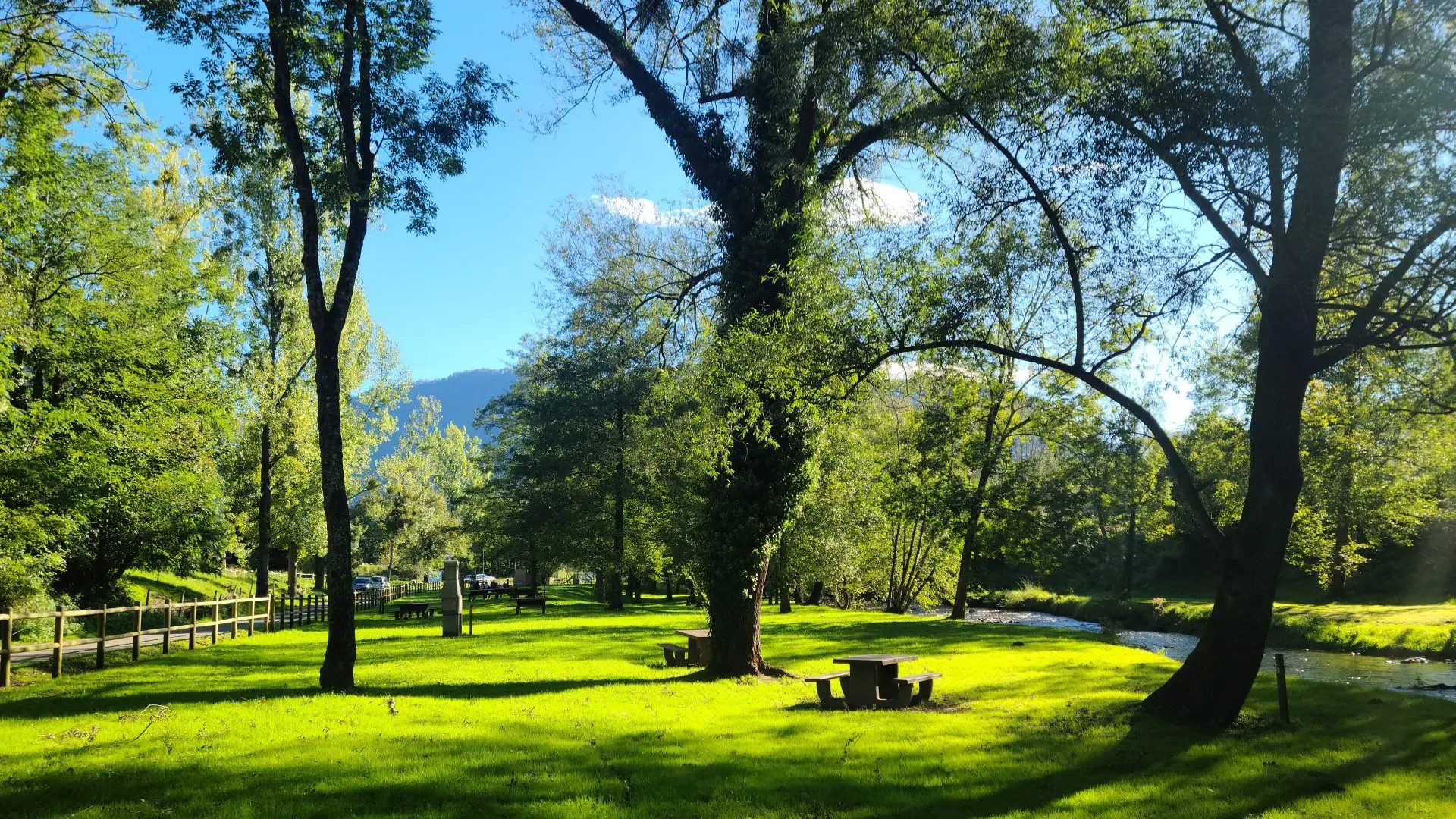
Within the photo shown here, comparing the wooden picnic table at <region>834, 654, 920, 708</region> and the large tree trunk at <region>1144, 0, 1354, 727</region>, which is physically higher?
the large tree trunk at <region>1144, 0, 1354, 727</region>

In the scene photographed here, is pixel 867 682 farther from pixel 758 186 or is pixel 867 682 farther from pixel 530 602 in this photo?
pixel 530 602

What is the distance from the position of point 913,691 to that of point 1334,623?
24.2 m

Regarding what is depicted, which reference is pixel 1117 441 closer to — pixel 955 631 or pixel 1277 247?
pixel 955 631

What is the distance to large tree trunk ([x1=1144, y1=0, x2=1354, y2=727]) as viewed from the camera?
892 centimetres

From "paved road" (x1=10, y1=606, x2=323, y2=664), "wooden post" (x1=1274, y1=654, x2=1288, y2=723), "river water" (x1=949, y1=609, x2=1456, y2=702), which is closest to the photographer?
"wooden post" (x1=1274, y1=654, x2=1288, y2=723)

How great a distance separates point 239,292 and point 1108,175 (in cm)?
3138

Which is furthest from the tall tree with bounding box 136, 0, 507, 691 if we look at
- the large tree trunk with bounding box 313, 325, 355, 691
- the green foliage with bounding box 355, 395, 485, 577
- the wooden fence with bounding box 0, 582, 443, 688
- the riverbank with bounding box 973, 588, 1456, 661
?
the green foliage with bounding box 355, 395, 485, 577

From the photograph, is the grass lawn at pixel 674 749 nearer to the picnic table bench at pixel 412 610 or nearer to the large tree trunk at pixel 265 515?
the picnic table bench at pixel 412 610

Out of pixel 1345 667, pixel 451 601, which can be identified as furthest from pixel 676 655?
pixel 1345 667

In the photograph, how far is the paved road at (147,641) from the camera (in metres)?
16.0

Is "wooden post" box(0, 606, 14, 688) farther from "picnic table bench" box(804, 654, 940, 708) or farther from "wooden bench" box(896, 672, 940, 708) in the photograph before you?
"wooden bench" box(896, 672, 940, 708)

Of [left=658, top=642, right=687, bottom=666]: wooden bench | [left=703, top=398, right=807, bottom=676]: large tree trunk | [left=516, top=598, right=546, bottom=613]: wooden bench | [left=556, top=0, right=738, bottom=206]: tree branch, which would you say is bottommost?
[left=516, top=598, right=546, bottom=613]: wooden bench

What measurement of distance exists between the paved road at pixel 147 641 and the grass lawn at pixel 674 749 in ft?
10.9

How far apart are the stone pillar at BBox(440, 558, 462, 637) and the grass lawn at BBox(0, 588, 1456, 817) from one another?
809cm
